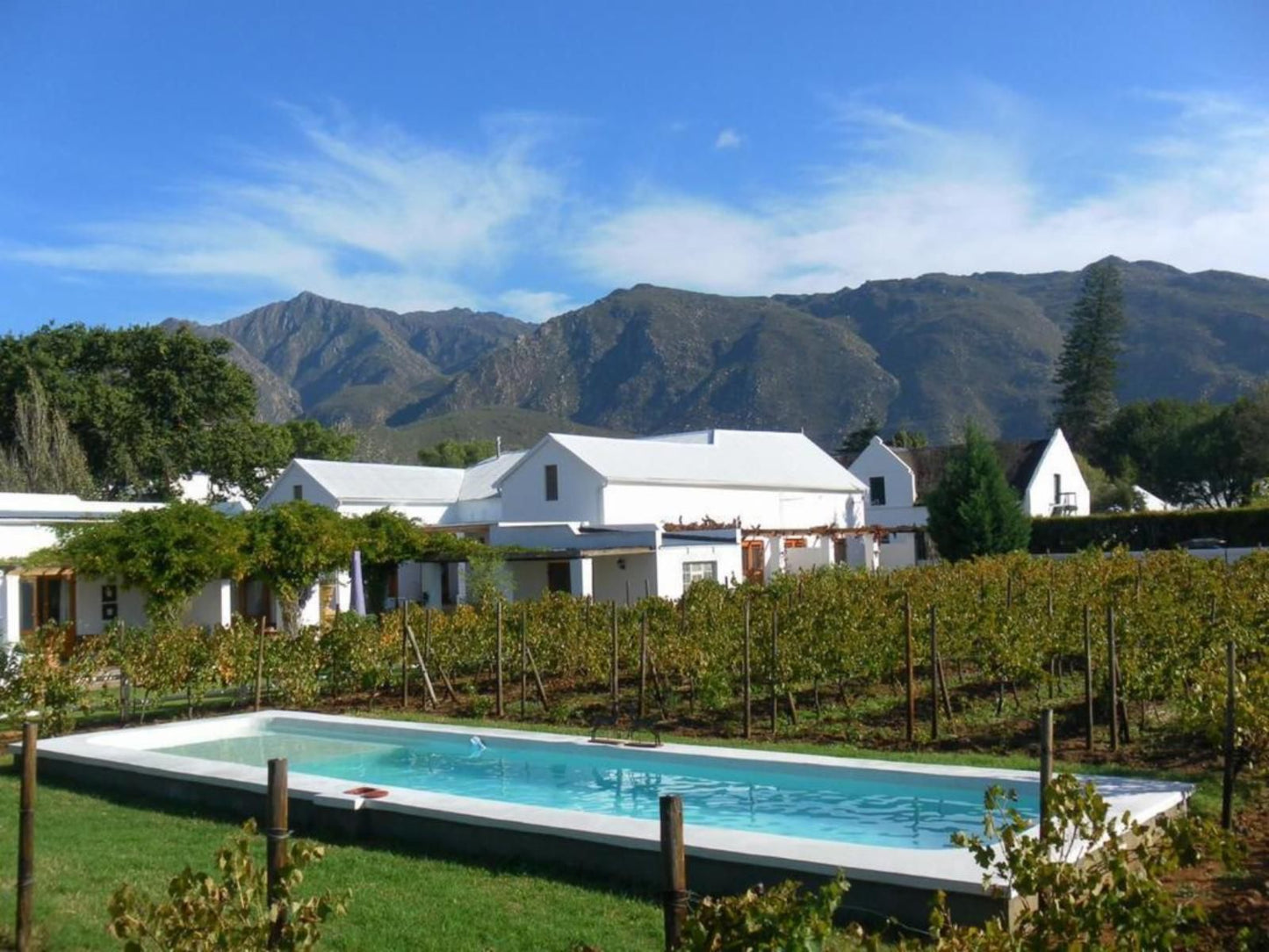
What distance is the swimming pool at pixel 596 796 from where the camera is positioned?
747 cm

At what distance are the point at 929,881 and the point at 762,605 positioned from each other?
436 inches

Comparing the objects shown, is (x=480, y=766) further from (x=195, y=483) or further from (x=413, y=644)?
(x=195, y=483)

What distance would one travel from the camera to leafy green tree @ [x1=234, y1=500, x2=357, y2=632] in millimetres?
26266

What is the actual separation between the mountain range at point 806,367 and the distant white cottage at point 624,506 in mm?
62552

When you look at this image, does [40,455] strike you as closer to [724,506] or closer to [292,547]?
[292,547]

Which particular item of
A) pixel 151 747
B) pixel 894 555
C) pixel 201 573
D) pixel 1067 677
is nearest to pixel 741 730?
pixel 1067 677

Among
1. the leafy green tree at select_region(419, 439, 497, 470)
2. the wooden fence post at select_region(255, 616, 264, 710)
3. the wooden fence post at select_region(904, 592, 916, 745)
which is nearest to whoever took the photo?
the wooden fence post at select_region(904, 592, 916, 745)

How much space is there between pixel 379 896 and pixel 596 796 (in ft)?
15.5

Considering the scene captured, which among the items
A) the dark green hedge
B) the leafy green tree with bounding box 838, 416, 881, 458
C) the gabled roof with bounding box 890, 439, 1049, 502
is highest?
the leafy green tree with bounding box 838, 416, 881, 458

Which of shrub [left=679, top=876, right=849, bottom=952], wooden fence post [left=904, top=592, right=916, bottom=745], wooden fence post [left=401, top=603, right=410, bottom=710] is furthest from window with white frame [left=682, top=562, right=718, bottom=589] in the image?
shrub [left=679, top=876, right=849, bottom=952]

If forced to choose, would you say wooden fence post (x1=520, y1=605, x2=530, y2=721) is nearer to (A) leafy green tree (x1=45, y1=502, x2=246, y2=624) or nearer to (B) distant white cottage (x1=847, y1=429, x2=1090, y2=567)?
(A) leafy green tree (x1=45, y1=502, x2=246, y2=624)

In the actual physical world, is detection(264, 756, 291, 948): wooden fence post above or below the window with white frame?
below

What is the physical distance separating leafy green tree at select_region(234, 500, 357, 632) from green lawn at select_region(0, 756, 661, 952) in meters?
16.4

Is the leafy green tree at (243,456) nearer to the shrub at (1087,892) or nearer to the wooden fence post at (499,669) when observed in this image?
the wooden fence post at (499,669)
